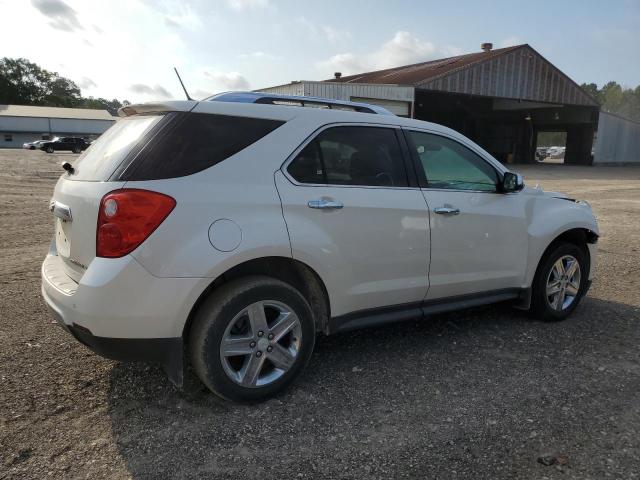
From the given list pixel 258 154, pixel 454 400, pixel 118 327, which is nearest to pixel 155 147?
pixel 258 154

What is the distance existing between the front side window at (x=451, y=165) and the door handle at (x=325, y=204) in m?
0.91

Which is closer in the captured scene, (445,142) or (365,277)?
(365,277)

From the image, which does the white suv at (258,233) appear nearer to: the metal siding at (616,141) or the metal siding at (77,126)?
the metal siding at (616,141)

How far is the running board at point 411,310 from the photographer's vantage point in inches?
140

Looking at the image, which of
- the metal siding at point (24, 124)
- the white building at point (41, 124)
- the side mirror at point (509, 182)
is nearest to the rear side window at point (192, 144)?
the side mirror at point (509, 182)

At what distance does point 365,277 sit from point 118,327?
62.6 inches

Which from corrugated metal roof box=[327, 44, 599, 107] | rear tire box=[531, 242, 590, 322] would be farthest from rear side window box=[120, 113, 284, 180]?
corrugated metal roof box=[327, 44, 599, 107]

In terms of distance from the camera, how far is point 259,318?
313cm

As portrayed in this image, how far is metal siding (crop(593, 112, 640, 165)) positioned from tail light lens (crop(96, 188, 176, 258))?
42598 millimetres

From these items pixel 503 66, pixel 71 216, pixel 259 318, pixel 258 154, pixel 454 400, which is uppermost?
pixel 503 66

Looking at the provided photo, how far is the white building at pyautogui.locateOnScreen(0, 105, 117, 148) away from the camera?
68.2 metres

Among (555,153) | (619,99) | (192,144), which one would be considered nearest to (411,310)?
(192,144)

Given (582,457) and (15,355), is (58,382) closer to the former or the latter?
(15,355)

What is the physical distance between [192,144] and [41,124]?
3079 inches
